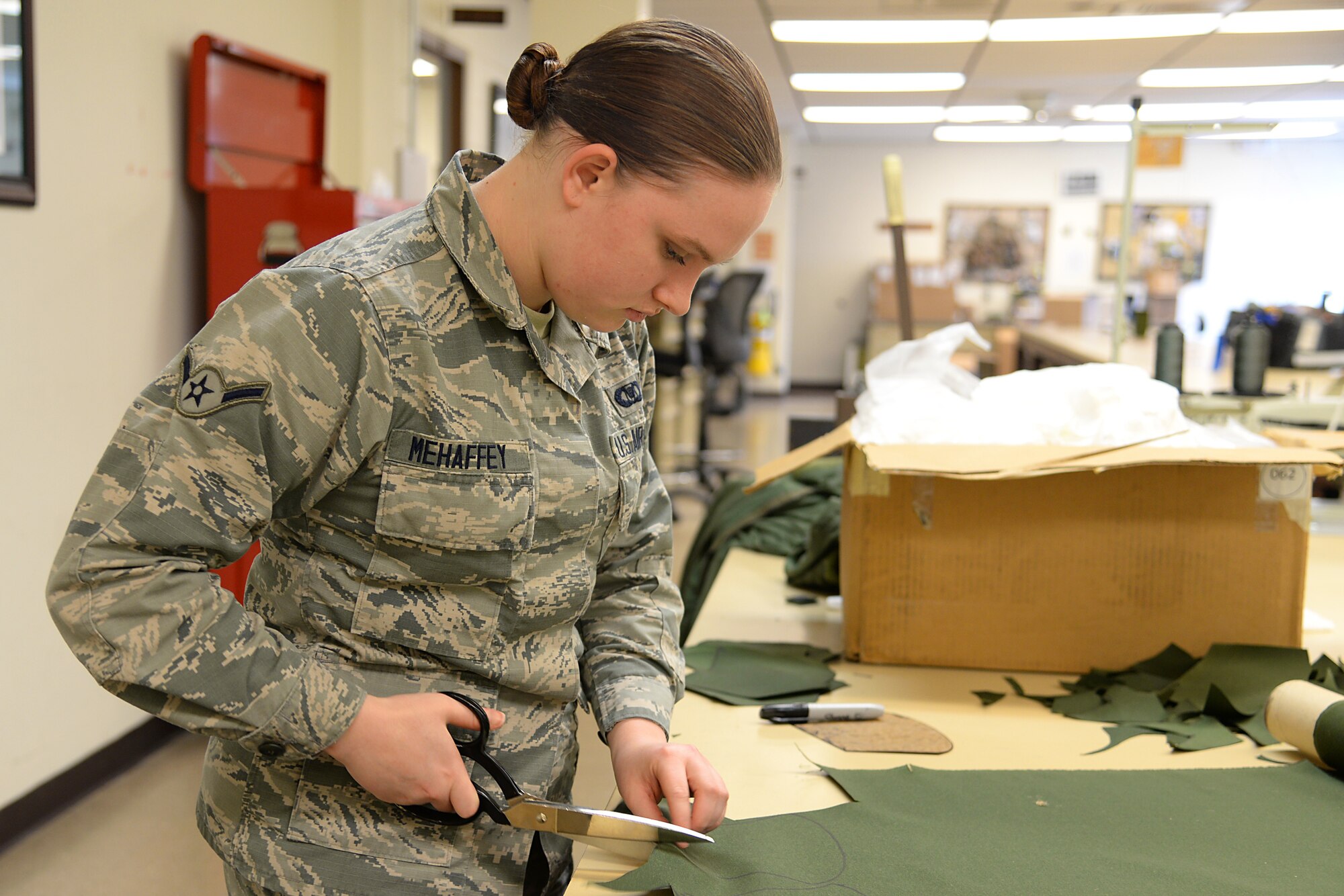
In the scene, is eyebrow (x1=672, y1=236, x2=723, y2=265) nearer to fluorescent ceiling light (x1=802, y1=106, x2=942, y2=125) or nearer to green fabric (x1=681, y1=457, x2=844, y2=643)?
green fabric (x1=681, y1=457, x2=844, y2=643)

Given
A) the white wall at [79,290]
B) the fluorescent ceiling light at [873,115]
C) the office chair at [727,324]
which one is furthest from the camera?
the fluorescent ceiling light at [873,115]

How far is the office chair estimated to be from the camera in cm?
620

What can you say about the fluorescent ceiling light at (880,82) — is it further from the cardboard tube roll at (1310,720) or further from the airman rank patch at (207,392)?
the airman rank patch at (207,392)

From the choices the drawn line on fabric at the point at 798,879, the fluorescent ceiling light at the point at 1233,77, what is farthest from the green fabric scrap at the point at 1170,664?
the fluorescent ceiling light at the point at 1233,77

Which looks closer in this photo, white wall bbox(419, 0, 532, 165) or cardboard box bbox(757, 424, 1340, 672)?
cardboard box bbox(757, 424, 1340, 672)

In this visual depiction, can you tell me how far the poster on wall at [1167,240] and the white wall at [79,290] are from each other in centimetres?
984

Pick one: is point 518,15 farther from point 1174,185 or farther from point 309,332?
point 1174,185

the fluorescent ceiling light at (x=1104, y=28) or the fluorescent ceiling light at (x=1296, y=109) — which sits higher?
the fluorescent ceiling light at (x=1296, y=109)

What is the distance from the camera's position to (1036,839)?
0.93m

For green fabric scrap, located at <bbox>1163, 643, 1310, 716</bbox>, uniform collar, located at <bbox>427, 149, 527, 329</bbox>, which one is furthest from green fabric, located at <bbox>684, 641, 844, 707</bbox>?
uniform collar, located at <bbox>427, 149, 527, 329</bbox>

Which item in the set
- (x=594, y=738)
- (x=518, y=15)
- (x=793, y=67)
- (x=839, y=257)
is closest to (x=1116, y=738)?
(x=594, y=738)

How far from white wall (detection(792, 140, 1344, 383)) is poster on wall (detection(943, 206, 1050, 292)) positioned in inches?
3.6

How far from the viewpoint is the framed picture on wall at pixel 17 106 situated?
2072mm

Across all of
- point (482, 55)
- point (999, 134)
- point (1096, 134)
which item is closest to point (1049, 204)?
point (1096, 134)
